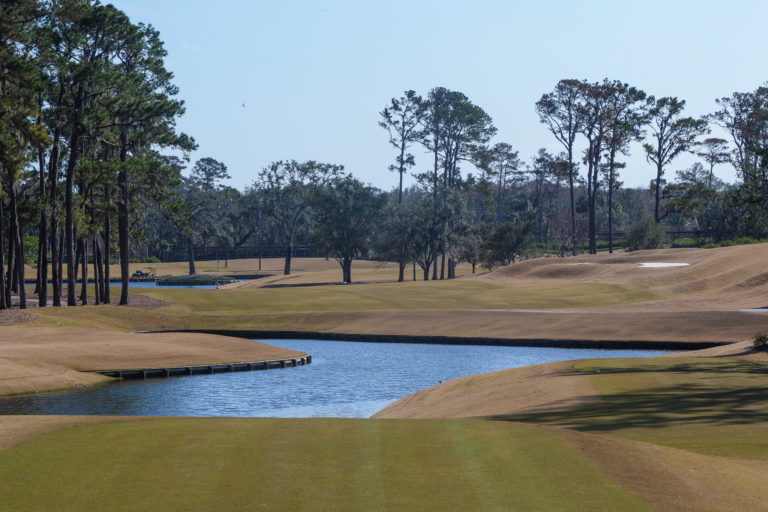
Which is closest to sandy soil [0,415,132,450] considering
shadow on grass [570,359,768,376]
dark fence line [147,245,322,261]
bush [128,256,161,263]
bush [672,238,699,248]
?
shadow on grass [570,359,768,376]

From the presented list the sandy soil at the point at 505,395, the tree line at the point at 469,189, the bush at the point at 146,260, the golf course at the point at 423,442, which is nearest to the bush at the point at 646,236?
the tree line at the point at 469,189

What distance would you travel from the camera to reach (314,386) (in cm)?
3878

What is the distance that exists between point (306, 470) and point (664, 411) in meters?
11.1

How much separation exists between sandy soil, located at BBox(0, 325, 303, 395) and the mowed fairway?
62.4 ft

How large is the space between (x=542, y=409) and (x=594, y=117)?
311 ft

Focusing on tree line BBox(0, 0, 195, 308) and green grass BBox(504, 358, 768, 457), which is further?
tree line BBox(0, 0, 195, 308)

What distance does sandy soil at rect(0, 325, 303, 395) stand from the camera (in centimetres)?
3538

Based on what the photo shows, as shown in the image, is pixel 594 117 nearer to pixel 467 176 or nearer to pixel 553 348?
pixel 467 176

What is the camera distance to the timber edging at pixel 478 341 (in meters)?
50.8

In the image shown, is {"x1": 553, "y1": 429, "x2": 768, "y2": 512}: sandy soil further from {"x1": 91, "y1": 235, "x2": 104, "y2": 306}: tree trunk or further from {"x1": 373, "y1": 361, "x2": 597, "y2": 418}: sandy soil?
{"x1": 91, "y1": 235, "x2": 104, "y2": 306}: tree trunk

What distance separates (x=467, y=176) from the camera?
133500 millimetres

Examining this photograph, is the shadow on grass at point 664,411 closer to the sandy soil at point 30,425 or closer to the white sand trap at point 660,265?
the sandy soil at point 30,425

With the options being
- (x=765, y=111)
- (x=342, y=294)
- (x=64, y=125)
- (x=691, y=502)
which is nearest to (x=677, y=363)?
(x=691, y=502)

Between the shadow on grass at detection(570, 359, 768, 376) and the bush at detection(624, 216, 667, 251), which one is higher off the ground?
the bush at detection(624, 216, 667, 251)
